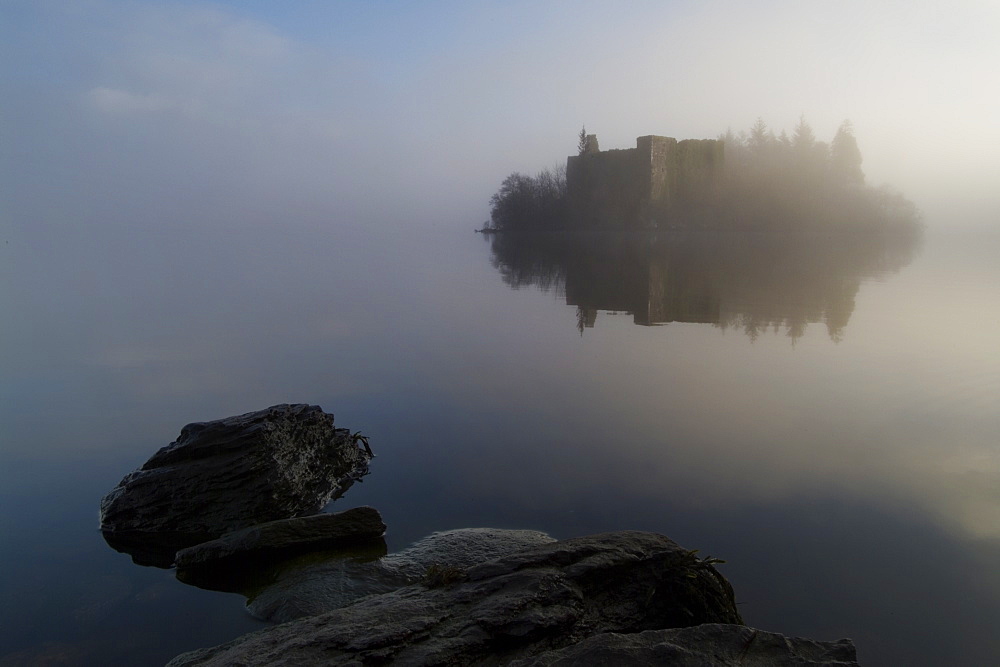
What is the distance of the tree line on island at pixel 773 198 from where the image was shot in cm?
5809

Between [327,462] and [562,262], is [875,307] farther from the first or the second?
[562,262]

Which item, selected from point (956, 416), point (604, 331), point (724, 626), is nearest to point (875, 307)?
point (604, 331)

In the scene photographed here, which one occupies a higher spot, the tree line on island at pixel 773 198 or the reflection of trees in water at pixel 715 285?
the tree line on island at pixel 773 198

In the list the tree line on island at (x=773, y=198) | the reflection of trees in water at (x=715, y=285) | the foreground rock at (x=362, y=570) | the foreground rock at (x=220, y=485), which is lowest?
the foreground rock at (x=362, y=570)

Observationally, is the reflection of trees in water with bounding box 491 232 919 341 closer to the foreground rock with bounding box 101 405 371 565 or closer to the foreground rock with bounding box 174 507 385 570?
the foreground rock with bounding box 101 405 371 565

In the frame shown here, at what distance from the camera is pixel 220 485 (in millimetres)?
5297

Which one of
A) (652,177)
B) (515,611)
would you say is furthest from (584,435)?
(652,177)

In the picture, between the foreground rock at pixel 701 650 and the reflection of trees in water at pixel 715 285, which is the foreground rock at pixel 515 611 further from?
the reflection of trees in water at pixel 715 285

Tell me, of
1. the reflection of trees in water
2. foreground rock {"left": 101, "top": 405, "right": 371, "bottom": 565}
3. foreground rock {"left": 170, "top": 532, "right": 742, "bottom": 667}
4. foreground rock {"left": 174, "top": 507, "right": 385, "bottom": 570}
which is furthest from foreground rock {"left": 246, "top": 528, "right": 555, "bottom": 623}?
the reflection of trees in water

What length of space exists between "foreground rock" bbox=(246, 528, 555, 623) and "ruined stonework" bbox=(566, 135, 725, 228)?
5569cm

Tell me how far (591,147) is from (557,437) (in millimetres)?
60045

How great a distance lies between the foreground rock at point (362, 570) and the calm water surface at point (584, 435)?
0.73 ft

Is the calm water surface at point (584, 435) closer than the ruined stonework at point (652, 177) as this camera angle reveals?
Yes

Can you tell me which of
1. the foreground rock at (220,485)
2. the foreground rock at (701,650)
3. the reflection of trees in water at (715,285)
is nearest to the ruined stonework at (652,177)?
the reflection of trees in water at (715,285)
